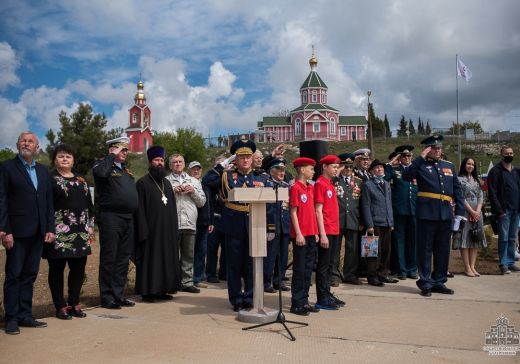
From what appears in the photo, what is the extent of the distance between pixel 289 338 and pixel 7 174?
324 cm

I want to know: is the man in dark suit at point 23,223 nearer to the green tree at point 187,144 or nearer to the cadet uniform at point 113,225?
the cadet uniform at point 113,225

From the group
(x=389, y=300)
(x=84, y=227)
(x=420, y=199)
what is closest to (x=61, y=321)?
(x=84, y=227)

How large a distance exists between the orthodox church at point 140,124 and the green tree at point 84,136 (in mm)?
51428

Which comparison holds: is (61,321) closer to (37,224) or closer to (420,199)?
(37,224)

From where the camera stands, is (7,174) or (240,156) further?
(240,156)

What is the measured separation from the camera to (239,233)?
19.2 ft

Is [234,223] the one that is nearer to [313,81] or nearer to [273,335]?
[273,335]

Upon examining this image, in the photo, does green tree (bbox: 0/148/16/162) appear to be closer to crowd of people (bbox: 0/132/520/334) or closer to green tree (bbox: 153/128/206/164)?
green tree (bbox: 153/128/206/164)

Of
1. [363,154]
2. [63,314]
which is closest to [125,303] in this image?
[63,314]

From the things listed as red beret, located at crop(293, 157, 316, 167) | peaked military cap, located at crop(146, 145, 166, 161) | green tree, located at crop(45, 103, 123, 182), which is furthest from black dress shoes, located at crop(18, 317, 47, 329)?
green tree, located at crop(45, 103, 123, 182)

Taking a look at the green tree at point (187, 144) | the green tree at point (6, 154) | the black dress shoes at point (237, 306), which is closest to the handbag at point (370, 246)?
the black dress shoes at point (237, 306)

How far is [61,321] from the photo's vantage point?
5.23 m

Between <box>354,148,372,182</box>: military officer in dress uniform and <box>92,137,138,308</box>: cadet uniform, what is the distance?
371 centimetres

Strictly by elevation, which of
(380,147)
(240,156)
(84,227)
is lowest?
(84,227)
